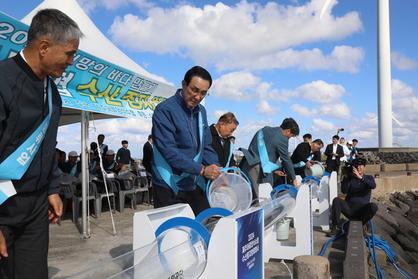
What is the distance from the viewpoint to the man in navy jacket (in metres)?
3.09

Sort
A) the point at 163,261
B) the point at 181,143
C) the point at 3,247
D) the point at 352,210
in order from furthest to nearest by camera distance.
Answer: the point at 352,210 < the point at 181,143 < the point at 163,261 < the point at 3,247

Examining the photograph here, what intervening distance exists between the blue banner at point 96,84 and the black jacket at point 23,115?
9.27 ft

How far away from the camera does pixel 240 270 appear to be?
258 cm

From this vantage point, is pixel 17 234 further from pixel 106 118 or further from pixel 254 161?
pixel 106 118

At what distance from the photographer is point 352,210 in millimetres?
7984

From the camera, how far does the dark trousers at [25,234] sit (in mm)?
2012

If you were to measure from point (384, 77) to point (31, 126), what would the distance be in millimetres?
39128

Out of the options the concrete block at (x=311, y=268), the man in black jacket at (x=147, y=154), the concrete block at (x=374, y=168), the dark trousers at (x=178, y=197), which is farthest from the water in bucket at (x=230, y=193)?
the concrete block at (x=374, y=168)

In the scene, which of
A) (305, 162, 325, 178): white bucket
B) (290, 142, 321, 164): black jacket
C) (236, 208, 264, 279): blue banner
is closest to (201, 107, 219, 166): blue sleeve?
(236, 208, 264, 279): blue banner

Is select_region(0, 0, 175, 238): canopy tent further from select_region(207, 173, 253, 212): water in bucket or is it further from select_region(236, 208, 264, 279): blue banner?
select_region(236, 208, 264, 279): blue banner

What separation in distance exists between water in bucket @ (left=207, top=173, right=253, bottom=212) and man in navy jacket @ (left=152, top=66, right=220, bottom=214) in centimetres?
19

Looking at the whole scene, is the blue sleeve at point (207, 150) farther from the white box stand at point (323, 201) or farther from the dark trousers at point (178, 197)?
the white box stand at point (323, 201)

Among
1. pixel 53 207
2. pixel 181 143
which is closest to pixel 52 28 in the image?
pixel 53 207

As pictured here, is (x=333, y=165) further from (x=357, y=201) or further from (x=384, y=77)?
(x=384, y=77)
